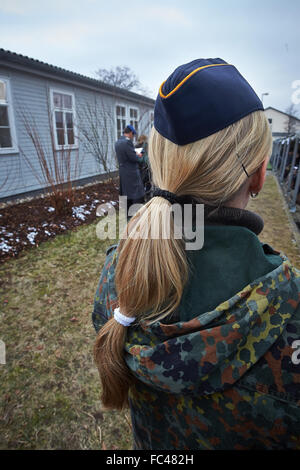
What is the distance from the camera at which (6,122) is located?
779 cm

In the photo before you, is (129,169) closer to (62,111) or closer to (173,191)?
(173,191)

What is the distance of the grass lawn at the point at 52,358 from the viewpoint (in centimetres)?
202

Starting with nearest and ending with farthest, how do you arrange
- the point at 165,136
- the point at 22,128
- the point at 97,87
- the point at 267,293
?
1. the point at 267,293
2. the point at 165,136
3. the point at 22,128
4. the point at 97,87

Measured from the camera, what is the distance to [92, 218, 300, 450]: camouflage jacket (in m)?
0.64

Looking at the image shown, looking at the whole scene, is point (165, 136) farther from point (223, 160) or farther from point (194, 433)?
point (194, 433)

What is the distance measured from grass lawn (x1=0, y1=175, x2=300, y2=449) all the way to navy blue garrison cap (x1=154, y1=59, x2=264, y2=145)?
2143 mm

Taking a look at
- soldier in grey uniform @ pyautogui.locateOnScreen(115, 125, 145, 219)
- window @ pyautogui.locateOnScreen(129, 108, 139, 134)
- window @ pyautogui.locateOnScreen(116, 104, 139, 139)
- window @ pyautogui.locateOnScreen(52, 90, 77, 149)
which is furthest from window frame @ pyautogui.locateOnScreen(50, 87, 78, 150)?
window @ pyautogui.locateOnScreen(129, 108, 139, 134)

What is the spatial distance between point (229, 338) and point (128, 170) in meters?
5.52

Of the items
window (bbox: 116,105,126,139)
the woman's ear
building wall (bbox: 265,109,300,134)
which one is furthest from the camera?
building wall (bbox: 265,109,300,134)

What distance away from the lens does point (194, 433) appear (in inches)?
30.9

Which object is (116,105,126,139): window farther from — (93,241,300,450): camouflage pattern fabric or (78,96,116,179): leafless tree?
(93,241,300,450): camouflage pattern fabric

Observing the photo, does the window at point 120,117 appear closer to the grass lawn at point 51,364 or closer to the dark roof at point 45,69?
the dark roof at point 45,69

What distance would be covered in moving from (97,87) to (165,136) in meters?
12.0
